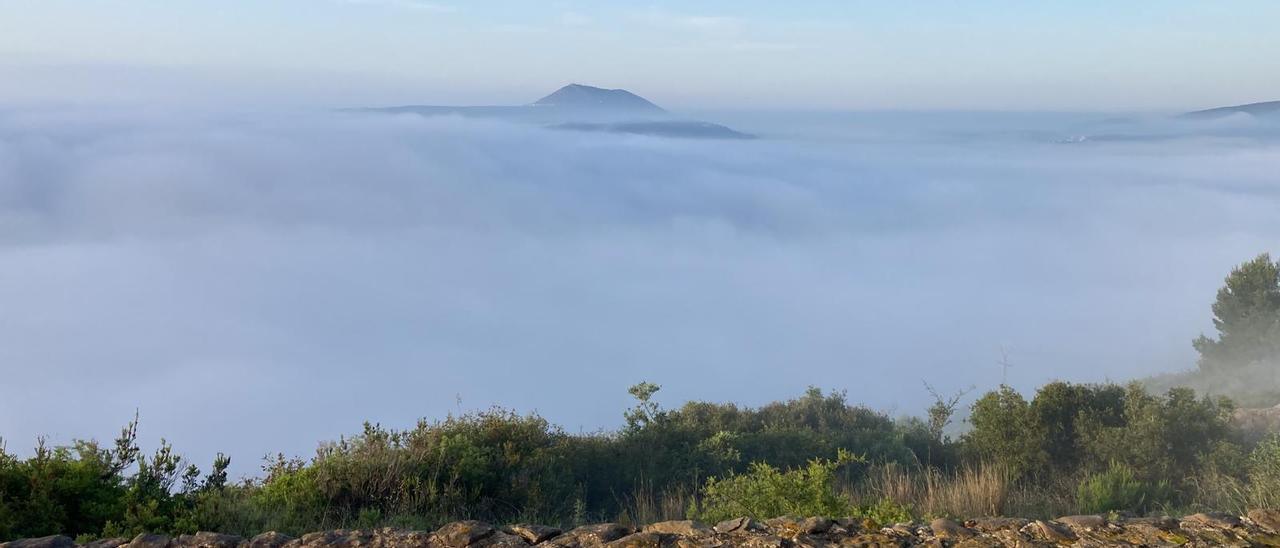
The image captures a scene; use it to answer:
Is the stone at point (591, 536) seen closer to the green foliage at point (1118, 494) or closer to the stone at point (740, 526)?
the stone at point (740, 526)

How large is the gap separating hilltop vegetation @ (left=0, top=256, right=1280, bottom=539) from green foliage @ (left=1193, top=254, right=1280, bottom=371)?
91.7 feet

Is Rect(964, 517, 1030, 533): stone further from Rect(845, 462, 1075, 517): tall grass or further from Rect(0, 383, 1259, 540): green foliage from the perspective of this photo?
Rect(845, 462, 1075, 517): tall grass

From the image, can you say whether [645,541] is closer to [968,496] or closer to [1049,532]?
[1049,532]

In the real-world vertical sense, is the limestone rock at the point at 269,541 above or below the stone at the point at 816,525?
below

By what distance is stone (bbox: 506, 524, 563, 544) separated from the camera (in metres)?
4.13

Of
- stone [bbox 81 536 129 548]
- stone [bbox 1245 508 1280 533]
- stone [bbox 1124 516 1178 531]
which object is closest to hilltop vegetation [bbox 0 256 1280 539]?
stone [bbox 81 536 129 548]

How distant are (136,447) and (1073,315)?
163792 mm

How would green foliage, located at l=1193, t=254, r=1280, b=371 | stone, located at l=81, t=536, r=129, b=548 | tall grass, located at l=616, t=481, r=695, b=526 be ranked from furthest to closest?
green foliage, located at l=1193, t=254, r=1280, b=371 → tall grass, located at l=616, t=481, r=695, b=526 → stone, located at l=81, t=536, r=129, b=548

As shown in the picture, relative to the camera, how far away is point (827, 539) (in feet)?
13.4

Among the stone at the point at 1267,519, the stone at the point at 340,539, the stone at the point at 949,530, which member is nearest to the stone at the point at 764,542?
the stone at the point at 949,530

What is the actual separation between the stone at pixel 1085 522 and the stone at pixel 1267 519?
747 millimetres

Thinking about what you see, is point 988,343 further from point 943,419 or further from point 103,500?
point 103,500

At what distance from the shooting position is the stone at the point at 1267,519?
4344 millimetres

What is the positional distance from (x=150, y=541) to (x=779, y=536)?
107 inches
